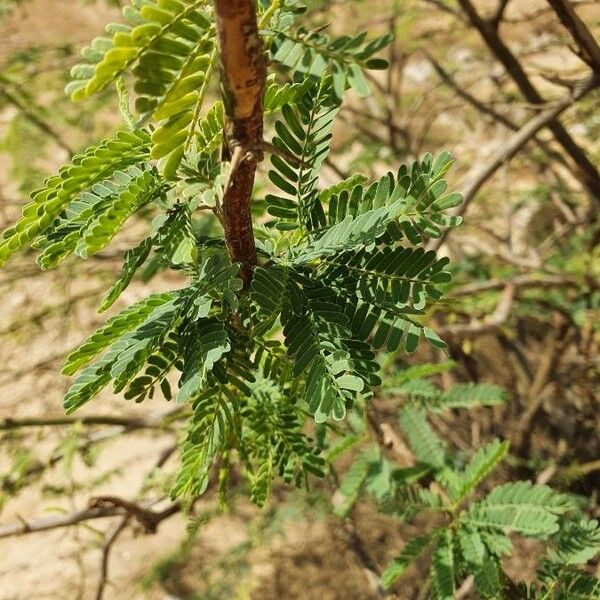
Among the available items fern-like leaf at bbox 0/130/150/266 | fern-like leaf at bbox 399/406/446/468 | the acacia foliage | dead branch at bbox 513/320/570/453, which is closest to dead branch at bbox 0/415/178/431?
fern-like leaf at bbox 399/406/446/468

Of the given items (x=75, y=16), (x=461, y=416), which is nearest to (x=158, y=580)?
(x=461, y=416)

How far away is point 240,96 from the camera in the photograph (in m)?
0.49

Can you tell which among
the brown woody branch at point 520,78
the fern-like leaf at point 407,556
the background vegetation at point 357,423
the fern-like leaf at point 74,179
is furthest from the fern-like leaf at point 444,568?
the brown woody branch at point 520,78

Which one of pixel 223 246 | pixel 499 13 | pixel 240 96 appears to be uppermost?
pixel 499 13

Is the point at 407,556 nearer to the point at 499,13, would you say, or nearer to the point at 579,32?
the point at 579,32

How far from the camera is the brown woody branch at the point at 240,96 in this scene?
1.45 ft

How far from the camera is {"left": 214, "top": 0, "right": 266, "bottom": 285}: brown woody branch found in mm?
441

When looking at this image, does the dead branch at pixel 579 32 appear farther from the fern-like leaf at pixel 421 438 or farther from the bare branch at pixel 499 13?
the fern-like leaf at pixel 421 438

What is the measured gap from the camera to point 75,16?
9.02 m

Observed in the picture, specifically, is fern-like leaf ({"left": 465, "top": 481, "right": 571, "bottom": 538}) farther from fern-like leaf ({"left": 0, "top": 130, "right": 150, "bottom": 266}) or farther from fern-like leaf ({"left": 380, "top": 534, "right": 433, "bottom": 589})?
fern-like leaf ({"left": 0, "top": 130, "right": 150, "bottom": 266})

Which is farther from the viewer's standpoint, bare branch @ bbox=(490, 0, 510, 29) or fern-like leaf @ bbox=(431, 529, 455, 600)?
bare branch @ bbox=(490, 0, 510, 29)

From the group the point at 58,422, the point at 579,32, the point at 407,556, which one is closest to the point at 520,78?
the point at 579,32

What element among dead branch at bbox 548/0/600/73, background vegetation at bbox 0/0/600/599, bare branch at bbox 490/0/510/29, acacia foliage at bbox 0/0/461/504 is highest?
bare branch at bbox 490/0/510/29

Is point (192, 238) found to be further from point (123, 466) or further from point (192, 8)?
point (123, 466)
